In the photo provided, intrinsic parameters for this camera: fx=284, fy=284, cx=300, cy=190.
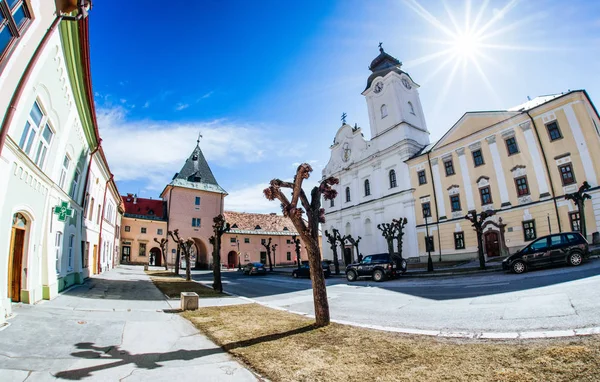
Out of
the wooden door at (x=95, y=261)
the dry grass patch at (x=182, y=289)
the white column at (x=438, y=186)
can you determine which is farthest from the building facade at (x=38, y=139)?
the white column at (x=438, y=186)

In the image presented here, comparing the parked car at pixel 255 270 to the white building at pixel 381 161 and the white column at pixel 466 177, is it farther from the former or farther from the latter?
the white column at pixel 466 177

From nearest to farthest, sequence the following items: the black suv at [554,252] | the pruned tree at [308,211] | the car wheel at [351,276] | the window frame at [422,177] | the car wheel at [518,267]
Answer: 1. the pruned tree at [308,211]
2. the black suv at [554,252]
3. the car wheel at [518,267]
4. the car wheel at [351,276]
5. the window frame at [422,177]

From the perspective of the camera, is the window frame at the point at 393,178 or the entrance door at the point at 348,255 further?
the entrance door at the point at 348,255

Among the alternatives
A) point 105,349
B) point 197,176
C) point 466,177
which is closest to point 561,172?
point 466,177

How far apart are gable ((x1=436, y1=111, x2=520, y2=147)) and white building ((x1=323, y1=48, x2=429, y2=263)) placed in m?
5.33

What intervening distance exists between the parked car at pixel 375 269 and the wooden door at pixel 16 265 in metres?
17.1

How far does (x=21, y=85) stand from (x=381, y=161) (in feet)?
117

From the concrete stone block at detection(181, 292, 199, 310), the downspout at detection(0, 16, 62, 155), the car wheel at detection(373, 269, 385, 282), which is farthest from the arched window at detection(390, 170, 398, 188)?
the downspout at detection(0, 16, 62, 155)

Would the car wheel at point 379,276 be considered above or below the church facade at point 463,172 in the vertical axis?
below

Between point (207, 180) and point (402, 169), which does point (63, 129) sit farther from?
point (207, 180)

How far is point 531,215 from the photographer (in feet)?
76.9

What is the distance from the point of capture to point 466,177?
28250mm

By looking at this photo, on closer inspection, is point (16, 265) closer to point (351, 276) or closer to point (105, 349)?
point (105, 349)

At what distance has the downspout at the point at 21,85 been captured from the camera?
20.2 feet
